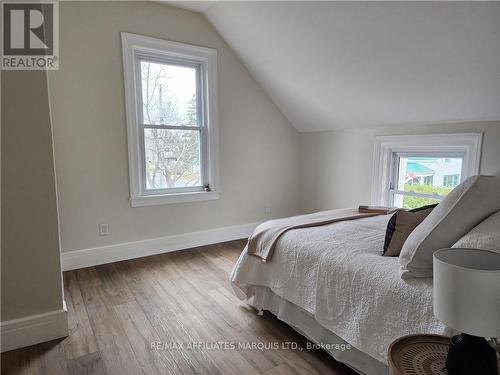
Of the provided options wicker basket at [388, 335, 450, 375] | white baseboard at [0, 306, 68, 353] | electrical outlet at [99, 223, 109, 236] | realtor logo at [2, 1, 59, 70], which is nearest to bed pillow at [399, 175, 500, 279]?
wicker basket at [388, 335, 450, 375]

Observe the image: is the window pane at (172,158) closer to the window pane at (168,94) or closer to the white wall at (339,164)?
the window pane at (168,94)

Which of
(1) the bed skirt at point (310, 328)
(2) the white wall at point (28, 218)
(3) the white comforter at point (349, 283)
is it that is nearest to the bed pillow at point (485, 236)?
(3) the white comforter at point (349, 283)

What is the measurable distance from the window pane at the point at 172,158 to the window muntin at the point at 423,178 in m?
2.30

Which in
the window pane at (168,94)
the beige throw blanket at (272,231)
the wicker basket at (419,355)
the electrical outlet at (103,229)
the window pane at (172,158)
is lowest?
the electrical outlet at (103,229)

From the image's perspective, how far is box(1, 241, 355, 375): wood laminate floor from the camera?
Result: 166 centimetres

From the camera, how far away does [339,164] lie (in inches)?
153

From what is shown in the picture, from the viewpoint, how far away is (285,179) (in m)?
4.39

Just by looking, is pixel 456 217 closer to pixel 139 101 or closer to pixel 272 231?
pixel 272 231

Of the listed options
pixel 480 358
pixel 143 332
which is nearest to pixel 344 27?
pixel 480 358

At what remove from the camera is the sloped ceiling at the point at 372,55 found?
2.08m

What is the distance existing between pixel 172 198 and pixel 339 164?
2.11 m

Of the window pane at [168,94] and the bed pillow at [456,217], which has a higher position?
the window pane at [168,94]

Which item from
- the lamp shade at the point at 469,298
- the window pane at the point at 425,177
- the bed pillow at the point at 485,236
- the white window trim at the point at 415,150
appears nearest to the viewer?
the lamp shade at the point at 469,298

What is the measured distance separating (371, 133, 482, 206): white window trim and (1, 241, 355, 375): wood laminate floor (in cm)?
198
